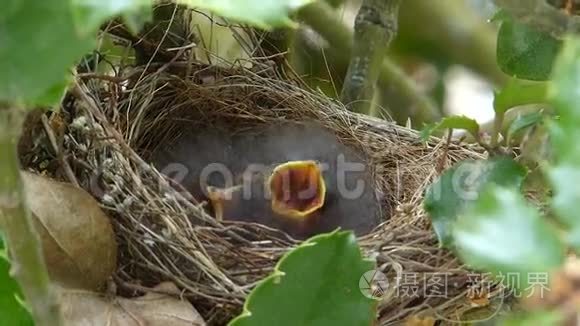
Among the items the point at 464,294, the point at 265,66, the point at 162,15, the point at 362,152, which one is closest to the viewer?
the point at 464,294

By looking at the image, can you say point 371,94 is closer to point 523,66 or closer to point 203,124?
point 203,124

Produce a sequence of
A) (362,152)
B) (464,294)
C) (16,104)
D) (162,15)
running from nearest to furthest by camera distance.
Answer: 1. (16,104)
2. (464,294)
3. (162,15)
4. (362,152)

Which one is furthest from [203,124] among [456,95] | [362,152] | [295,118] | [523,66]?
[456,95]

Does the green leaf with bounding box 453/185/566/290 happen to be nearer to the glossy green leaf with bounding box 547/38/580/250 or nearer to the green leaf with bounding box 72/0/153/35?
the glossy green leaf with bounding box 547/38/580/250

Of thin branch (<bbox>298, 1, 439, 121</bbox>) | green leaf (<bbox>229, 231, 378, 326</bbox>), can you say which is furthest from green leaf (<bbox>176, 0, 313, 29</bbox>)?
thin branch (<bbox>298, 1, 439, 121</bbox>)

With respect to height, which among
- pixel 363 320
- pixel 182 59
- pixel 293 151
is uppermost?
pixel 182 59

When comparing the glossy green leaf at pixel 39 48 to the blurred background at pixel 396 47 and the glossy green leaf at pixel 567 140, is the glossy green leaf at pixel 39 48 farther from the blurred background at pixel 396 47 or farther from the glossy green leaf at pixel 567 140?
the blurred background at pixel 396 47
